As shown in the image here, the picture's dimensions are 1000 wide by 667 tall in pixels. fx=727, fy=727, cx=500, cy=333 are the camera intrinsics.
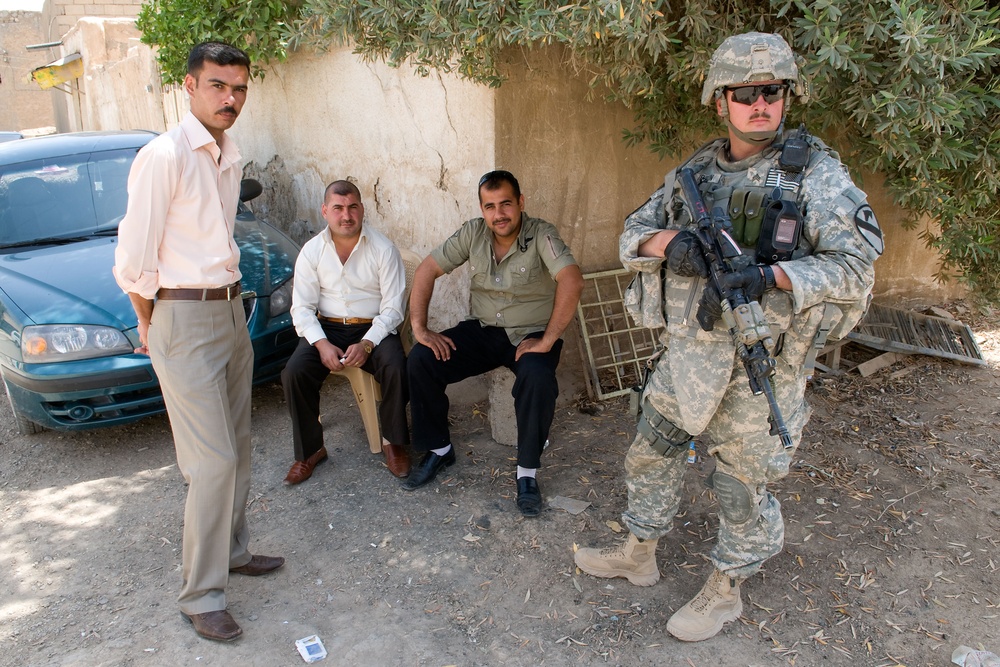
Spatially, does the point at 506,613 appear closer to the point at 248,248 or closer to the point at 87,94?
the point at 248,248

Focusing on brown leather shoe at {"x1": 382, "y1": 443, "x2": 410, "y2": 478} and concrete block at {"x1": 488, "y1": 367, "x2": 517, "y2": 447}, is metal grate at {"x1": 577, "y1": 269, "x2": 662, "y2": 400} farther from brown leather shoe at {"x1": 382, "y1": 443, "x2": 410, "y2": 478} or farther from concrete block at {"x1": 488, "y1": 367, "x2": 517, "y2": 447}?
brown leather shoe at {"x1": 382, "y1": 443, "x2": 410, "y2": 478}

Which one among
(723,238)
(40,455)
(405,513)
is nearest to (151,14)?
(40,455)

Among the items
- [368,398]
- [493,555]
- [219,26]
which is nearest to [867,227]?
[493,555]

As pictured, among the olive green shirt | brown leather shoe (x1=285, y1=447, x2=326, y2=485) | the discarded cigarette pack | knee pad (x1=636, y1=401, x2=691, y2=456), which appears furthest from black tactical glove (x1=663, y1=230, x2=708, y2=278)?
brown leather shoe (x1=285, y1=447, x2=326, y2=485)

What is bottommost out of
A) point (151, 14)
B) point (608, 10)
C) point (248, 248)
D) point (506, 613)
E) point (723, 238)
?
point (506, 613)

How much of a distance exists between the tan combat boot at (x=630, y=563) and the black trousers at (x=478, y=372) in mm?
636

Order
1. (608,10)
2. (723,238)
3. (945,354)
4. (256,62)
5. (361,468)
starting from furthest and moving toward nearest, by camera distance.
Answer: (256,62), (945,354), (361,468), (608,10), (723,238)

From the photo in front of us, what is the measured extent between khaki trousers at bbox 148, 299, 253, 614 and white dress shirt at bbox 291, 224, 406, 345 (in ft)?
4.23

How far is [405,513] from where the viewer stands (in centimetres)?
346

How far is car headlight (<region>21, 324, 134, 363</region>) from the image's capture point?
12.4 feet

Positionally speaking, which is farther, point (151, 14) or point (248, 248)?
point (151, 14)

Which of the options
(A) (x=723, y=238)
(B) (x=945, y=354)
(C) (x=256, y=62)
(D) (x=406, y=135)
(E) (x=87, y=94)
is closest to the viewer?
(A) (x=723, y=238)

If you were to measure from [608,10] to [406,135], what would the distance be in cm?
234

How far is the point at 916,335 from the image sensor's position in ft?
16.7
